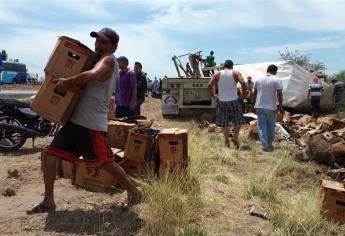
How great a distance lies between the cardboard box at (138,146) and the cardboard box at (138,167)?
1.9 inches

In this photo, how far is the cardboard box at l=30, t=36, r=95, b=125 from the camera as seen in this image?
5.08 meters

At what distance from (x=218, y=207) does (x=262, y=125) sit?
5073mm

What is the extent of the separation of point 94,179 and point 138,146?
63 cm

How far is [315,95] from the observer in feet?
61.0

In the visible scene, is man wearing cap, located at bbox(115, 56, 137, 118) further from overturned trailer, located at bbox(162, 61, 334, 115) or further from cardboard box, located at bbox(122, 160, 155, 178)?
overturned trailer, located at bbox(162, 61, 334, 115)

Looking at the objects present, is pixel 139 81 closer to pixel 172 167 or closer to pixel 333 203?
pixel 172 167

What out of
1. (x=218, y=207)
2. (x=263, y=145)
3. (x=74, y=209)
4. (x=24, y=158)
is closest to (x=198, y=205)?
(x=218, y=207)

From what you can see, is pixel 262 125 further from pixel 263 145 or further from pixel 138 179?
pixel 138 179

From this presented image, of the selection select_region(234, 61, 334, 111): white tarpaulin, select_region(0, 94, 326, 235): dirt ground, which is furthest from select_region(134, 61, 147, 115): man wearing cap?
select_region(234, 61, 334, 111): white tarpaulin

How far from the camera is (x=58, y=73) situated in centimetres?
514

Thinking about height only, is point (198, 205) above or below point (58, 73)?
below

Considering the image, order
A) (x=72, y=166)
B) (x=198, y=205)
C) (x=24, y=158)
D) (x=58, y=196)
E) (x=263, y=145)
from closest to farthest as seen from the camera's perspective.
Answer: (x=198, y=205) → (x=58, y=196) → (x=72, y=166) → (x=24, y=158) → (x=263, y=145)

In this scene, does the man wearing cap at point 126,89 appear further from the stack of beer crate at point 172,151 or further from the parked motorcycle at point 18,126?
the stack of beer crate at point 172,151

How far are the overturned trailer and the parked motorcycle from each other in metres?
7.10
